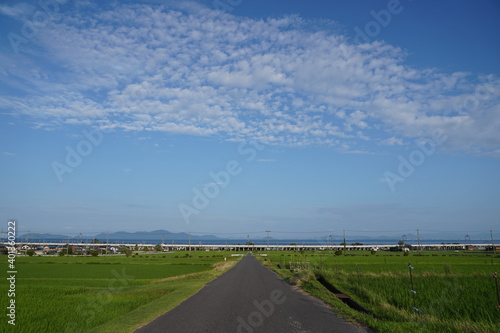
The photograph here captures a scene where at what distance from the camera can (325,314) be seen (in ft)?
41.2

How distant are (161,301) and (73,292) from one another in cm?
822

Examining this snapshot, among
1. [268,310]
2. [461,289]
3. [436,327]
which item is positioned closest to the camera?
[436,327]

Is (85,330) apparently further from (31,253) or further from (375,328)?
(31,253)

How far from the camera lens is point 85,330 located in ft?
34.6

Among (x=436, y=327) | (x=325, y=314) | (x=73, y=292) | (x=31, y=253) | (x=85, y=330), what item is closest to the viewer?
(x=436, y=327)

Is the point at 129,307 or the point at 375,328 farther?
the point at 129,307

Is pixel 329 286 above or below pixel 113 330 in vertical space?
below

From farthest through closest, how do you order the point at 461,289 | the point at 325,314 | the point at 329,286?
1. the point at 329,286
2. the point at 461,289
3. the point at 325,314

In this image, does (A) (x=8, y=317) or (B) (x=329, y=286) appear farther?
(B) (x=329, y=286)

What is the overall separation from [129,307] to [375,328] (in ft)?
32.7

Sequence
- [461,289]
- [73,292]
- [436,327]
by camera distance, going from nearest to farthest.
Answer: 1. [436,327]
2. [461,289]
3. [73,292]

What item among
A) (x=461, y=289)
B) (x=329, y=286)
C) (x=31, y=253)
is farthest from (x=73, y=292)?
(x=31, y=253)

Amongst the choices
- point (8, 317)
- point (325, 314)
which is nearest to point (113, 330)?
point (8, 317)

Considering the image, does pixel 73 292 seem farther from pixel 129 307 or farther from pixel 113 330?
pixel 113 330
